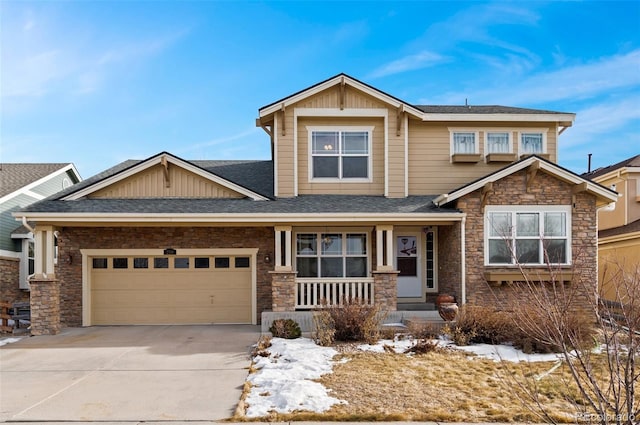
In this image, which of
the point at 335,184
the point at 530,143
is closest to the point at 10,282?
the point at 335,184

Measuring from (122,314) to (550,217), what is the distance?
12333 mm

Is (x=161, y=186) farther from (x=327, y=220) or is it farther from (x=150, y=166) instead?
(x=327, y=220)

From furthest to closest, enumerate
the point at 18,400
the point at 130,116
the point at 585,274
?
1. the point at 130,116
2. the point at 585,274
3. the point at 18,400

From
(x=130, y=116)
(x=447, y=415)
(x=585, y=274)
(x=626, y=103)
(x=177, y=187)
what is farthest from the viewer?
(x=130, y=116)

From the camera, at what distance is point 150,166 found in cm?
1295

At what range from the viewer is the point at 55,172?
20266mm

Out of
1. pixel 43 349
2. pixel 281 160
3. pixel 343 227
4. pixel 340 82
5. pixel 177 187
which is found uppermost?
pixel 340 82

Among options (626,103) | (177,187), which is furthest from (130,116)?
(626,103)

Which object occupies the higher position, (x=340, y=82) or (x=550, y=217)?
(x=340, y=82)

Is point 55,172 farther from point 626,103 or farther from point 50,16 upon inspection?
point 626,103

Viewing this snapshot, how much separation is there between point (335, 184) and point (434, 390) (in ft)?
25.5

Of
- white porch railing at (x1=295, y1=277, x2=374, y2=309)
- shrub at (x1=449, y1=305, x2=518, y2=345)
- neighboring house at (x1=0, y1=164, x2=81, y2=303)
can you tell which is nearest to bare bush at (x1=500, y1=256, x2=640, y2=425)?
shrub at (x1=449, y1=305, x2=518, y2=345)

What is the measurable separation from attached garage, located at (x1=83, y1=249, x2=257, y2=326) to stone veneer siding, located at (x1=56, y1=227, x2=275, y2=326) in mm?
204

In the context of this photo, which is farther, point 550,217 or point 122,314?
point 122,314
